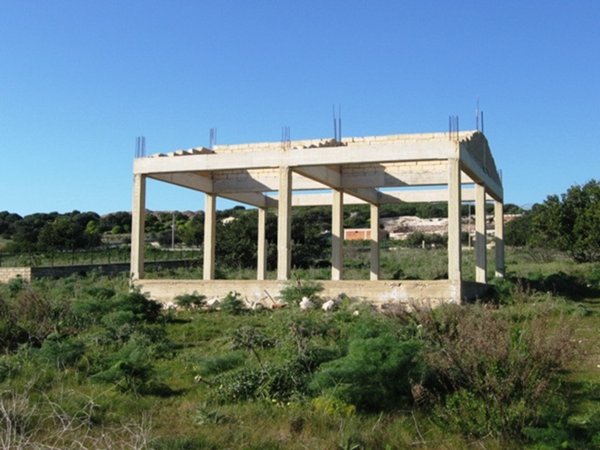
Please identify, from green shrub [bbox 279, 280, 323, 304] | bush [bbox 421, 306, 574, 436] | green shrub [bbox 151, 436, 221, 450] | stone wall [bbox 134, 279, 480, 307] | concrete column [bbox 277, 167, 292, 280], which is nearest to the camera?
green shrub [bbox 151, 436, 221, 450]

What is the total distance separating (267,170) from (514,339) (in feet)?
53.1

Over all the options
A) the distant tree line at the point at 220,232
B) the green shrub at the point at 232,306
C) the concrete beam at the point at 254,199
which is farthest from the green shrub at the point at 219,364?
the distant tree line at the point at 220,232

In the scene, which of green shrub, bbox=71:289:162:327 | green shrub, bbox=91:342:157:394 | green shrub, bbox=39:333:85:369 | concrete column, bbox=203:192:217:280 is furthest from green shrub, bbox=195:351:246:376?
concrete column, bbox=203:192:217:280

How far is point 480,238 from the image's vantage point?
22.7 metres

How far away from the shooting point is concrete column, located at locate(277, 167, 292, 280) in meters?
18.9

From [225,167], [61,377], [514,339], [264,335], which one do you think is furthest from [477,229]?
[61,377]

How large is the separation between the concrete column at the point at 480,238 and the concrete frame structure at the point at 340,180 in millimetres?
33

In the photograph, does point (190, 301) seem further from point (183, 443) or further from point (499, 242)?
point (499, 242)

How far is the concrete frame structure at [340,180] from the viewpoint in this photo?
683 inches

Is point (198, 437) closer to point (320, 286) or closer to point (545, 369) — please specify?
point (545, 369)

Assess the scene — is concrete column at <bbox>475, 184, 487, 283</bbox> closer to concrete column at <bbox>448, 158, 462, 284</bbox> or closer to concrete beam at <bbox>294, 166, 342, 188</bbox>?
concrete beam at <bbox>294, 166, 342, 188</bbox>

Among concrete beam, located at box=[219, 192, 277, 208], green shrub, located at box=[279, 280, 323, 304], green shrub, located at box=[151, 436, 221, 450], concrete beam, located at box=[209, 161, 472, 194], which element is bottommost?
green shrub, located at box=[151, 436, 221, 450]

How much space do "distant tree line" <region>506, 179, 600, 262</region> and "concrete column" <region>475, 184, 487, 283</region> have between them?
984 centimetres

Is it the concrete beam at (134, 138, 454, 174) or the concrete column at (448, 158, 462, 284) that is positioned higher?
the concrete beam at (134, 138, 454, 174)
